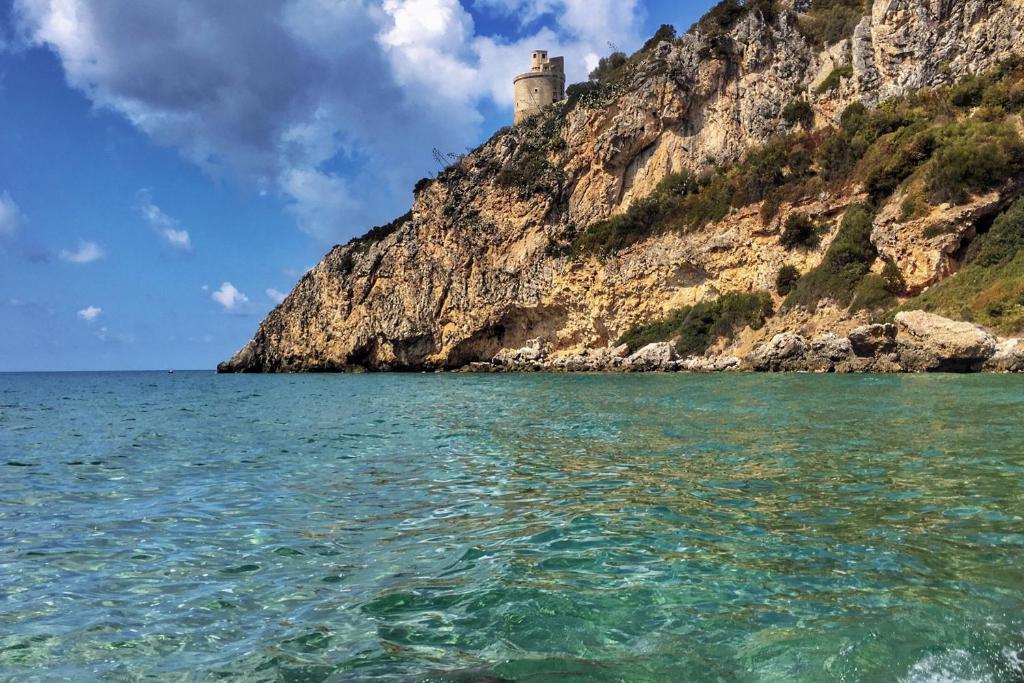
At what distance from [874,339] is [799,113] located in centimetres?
2295

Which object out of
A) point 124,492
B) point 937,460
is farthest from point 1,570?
point 937,460

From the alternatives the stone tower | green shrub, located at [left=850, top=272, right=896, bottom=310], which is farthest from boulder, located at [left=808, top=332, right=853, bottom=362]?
the stone tower

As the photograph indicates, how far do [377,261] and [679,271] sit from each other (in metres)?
30.9

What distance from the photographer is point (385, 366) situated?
6581 centimetres

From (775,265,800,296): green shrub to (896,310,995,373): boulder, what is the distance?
11783mm

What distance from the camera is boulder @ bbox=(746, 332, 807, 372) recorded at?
107ft

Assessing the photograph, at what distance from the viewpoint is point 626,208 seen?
5278 cm

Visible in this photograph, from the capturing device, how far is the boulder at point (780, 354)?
32.6 metres

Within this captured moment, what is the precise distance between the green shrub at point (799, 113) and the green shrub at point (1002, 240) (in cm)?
1680

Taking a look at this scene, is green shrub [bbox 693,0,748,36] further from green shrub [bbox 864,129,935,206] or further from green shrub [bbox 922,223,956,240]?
green shrub [bbox 922,223,956,240]

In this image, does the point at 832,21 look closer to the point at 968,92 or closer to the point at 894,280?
the point at 968,92

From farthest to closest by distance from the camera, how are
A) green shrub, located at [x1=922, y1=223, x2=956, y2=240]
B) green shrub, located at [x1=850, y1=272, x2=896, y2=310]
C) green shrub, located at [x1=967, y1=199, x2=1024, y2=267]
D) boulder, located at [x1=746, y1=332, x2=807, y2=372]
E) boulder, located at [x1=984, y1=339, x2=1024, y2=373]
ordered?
green shrub, located at [x1=850, y1=272, x2=896, y2=310]
boulder, located at [x1=746, y1=332, x2=807, y2=372]
green shrub, located at [x1=922, y1=223, x2=956, y2=240]
green shrub, located at [x1=967, y1=199, x2=1024, y2=267]
boulder, located at [x1=984, y1=339, x2=1024, y2=373]

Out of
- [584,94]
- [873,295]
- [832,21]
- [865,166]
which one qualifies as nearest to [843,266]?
[873,295]

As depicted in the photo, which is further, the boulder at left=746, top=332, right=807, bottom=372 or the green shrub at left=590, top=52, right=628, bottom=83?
the green shrub at left=590, top=52, right=628, bottom=83
